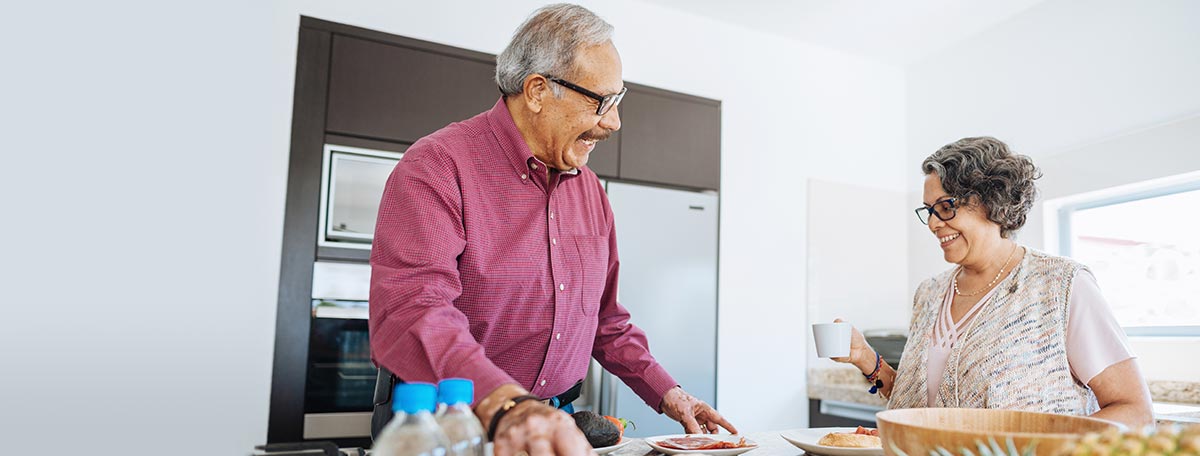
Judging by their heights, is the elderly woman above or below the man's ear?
below

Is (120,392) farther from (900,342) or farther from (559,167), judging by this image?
(900,342)

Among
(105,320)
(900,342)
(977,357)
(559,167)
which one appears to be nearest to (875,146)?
(900,342)

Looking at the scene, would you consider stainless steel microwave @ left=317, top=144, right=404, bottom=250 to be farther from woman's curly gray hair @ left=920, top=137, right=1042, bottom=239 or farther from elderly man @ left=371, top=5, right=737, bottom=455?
woman's curly gray hair @ left=920, top=137, right=1042, bottom=239

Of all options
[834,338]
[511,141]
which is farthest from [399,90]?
[834,338]

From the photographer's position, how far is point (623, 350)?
5.77 feet

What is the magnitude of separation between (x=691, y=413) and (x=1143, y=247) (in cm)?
265

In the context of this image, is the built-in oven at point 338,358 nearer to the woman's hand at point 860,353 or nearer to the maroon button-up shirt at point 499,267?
the maroon button-up shirt at point 499,267

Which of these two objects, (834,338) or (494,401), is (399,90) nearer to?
(834,338)

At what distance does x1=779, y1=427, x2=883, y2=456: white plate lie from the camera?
1.30 m

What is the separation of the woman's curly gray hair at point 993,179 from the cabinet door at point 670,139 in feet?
6.08

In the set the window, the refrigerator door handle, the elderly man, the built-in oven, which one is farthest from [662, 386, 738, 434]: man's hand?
the window

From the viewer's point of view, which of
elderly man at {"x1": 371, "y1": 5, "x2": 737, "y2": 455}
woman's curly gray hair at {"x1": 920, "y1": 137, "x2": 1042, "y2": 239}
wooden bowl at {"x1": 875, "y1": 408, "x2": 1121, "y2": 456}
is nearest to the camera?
wooden bowl at {"x1": 875, "y1": 408, "x2": 1121, "y2": 456}

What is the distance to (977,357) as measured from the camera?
66.5 inches

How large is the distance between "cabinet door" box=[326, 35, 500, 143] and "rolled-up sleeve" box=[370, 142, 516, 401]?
64.7 inches
